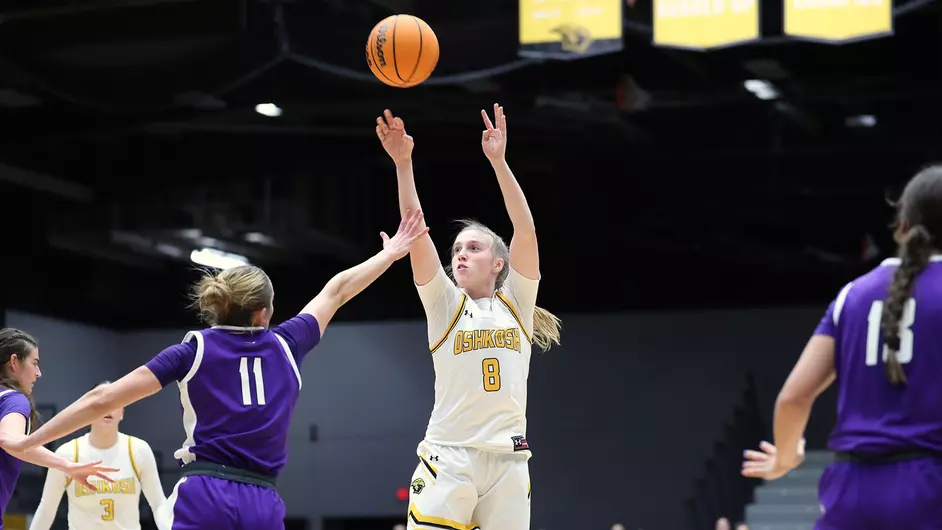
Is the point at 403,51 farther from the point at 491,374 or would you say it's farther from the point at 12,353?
the point at 12,353

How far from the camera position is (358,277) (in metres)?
5.08

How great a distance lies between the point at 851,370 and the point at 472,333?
2454mm

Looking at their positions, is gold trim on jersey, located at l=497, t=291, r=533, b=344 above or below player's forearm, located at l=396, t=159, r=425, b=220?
below

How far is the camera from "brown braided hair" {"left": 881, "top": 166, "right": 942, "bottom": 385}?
3.21 meters

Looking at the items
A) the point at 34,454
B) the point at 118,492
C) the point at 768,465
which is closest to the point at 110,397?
the point at 34,454

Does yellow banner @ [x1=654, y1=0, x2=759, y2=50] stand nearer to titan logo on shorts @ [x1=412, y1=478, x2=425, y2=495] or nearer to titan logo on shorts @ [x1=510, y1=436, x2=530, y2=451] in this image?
titan logo on shorts @ [x1=510, y1=436, x2=530, y2=451]

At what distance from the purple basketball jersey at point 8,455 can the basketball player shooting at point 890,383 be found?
3426 mm

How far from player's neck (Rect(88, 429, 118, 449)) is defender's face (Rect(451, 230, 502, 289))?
145 inches

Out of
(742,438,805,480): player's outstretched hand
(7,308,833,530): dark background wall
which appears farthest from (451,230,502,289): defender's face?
(7,308,833,530): dark background wall

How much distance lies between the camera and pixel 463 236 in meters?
5.74

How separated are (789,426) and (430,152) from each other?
13.6m

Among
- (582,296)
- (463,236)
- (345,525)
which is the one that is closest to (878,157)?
(582,296)

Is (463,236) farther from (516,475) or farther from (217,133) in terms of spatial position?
(217,133)

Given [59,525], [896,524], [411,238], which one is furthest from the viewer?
[59,525]
